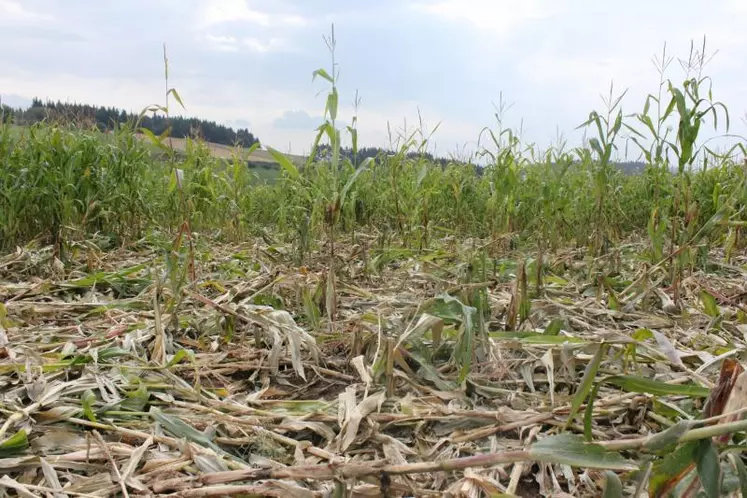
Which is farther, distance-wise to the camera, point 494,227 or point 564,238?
point 564,238

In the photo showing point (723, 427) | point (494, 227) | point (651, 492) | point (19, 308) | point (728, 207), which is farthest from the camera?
point (494, 227)

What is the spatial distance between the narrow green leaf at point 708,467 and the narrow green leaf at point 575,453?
79mm

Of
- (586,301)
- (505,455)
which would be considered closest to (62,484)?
(505,455)

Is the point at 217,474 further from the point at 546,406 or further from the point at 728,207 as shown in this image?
the point at 728,207

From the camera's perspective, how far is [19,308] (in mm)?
2117

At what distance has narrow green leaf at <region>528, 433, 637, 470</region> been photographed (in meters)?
0.69

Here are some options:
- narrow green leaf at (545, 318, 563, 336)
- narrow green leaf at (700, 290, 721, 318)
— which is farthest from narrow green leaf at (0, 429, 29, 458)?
narrow green leaf at (700, 290, 721, 318)

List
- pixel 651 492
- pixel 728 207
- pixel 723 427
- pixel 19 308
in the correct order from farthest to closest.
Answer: pixel 19 308
pixel 728 207
pixel 651 492
pixel 723 427

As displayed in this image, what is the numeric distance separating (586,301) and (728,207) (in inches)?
24.7

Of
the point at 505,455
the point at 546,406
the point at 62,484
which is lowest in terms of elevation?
the point at 62,484

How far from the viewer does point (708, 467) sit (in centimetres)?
66

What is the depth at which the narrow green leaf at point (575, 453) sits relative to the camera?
69 centimetres

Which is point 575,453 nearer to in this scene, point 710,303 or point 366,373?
point 366,373

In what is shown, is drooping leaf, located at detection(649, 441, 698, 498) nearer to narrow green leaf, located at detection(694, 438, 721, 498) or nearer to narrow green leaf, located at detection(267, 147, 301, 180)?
narrow green leaf, located at detection(694, 438, 721, 498)
